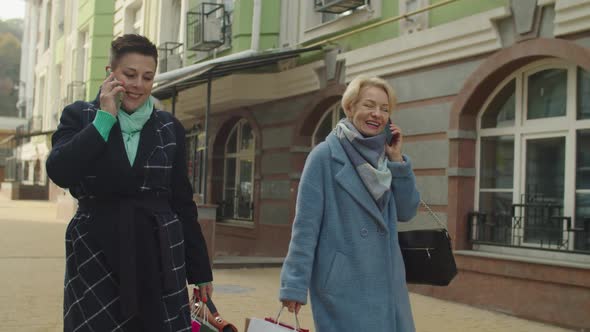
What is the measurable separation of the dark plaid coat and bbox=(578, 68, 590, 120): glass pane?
594 centimetres

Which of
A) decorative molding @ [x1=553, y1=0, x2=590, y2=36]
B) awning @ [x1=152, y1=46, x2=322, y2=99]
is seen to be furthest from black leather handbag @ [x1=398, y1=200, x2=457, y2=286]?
awning @ [x1=152, y1=46, x2=322, y2=99]

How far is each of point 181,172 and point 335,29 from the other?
8904mm

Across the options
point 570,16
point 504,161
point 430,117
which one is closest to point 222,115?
point 430,117

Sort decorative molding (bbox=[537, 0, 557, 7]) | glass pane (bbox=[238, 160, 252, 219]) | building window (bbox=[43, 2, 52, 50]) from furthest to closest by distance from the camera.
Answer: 1. building window (bbox=[43, 2, 52, 50])
2. glass pane (bbox=[238, 160, 252, 219])
3. decorative molding (bbox=[537, 0, 557, 7])

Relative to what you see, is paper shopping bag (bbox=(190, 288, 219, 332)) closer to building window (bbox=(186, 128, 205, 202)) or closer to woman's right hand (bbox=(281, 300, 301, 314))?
woman's right hand (bbox=(281, 300, 301, 314))

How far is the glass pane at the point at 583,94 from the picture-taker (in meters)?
7.89

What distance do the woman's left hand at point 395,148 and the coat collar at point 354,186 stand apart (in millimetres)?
252

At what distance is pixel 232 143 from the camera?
16.5 metres

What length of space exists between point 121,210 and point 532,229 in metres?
6.37

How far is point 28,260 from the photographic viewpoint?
484 inches

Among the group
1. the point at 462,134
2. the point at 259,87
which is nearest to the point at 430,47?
the point at 462,134

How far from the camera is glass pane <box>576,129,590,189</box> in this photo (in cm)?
785

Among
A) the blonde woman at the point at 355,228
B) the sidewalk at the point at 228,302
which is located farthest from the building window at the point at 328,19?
the blonde woman at the point at 355,228

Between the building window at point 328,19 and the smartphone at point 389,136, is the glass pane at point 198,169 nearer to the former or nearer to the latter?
the building window at point 328,19
